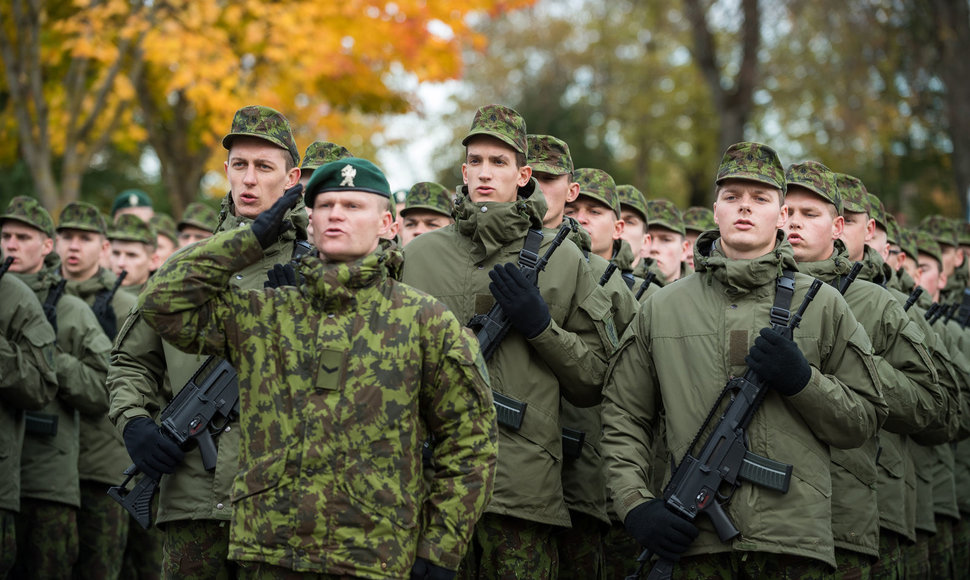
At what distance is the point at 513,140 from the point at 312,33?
29.5 feet

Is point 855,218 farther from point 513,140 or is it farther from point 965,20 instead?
point 965,20

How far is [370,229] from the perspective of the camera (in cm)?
438

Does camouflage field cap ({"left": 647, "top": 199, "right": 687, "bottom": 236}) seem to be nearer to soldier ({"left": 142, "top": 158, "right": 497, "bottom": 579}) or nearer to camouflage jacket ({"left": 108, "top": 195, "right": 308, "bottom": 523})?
camouflage jacket ({"left": 108, "top": 195, "right": 308, "bottom": 523})

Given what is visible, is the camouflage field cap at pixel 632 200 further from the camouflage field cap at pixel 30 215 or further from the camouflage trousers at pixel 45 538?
the camouflage trousers at pixel 45 538

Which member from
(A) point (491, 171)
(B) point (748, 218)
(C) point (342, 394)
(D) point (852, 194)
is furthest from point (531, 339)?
(D) point (852, 194)

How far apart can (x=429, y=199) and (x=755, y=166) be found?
3.90m

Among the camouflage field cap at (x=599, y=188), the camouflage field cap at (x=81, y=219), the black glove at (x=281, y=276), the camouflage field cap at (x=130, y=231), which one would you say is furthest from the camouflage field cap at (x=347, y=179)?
the camouflage field cap at (x=130, y=231)

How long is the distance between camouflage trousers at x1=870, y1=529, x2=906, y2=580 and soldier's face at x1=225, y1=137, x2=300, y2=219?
3.96m

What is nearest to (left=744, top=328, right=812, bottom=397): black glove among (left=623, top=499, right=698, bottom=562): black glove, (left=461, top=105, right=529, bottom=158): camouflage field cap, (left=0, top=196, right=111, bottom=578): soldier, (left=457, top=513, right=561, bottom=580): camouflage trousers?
(left=623, top=499, right=698, bottom=562): black glove

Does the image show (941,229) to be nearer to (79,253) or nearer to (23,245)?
(79,253)

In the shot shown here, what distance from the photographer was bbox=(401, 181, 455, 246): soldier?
29.0 ft

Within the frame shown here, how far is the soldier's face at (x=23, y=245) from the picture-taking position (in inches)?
318

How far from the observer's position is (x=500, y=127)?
5848 mm

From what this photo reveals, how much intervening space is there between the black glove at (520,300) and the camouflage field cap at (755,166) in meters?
1.05
